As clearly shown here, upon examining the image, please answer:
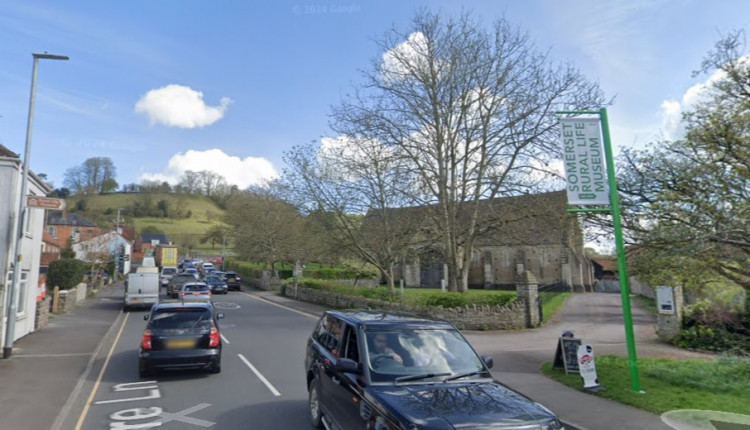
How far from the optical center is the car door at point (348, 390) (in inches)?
194

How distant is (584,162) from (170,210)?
334ft

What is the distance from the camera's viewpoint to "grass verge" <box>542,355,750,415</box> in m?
7.82

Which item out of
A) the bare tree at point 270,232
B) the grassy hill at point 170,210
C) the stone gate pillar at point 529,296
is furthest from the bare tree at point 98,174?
the stone gate pillar at point 529,296

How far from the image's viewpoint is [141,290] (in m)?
24.0

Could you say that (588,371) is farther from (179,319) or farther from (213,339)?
(179,319)

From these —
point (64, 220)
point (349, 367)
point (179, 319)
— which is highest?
point (64, 220)

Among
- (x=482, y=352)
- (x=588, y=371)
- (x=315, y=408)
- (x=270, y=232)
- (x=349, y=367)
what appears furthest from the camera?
(x=270, y=232)

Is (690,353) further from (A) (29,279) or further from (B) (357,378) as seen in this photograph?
(A) (29,279)

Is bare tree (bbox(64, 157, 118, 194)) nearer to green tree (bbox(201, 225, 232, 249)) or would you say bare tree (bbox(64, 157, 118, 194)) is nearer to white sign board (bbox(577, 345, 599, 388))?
green tree (bbox(201, 225, 232, 249))

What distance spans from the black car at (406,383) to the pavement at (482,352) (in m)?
2.94

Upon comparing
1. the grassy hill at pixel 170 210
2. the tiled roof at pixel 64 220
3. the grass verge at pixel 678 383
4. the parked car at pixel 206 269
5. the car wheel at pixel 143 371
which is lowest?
the grass verge at pixel 678 383

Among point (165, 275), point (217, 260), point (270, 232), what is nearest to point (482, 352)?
point (270, 232)

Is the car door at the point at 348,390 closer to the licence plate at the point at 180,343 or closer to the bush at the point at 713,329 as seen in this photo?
the licence plate at the point at 180,343

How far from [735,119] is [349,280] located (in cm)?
3708
